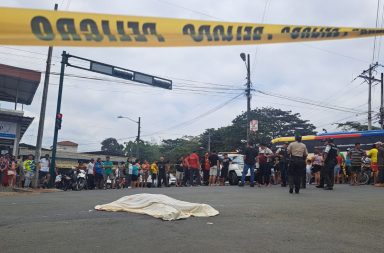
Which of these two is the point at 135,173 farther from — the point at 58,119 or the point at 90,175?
the point at 58,119

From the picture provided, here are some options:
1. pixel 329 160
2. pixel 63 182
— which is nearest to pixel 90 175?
pixel 63 182

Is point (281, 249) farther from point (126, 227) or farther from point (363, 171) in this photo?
point (363, 171)

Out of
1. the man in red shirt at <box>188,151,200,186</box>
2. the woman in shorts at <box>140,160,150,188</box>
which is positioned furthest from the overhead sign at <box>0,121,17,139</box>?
the man in red shirt at <box>188,151,200,186</box>

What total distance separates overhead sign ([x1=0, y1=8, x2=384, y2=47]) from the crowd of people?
31.0 ft

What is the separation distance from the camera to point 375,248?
4586mm

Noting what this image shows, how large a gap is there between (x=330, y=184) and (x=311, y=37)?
905 cm

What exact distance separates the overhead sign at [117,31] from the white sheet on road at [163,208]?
283 centimetres

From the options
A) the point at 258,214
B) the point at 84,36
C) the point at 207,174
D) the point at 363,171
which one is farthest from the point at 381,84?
the point at 84,36

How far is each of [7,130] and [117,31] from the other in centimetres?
2141

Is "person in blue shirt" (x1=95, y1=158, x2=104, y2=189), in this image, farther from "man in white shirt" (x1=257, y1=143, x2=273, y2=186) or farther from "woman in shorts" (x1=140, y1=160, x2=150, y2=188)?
"man in white shirt" (x1=257, y1=143, x2=273, y2=186)

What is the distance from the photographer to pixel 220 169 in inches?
778

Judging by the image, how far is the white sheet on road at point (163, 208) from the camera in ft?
21.2

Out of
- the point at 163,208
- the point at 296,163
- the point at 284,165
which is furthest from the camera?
the point at 284,165

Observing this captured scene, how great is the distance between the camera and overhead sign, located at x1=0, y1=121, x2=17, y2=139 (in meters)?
23.4
